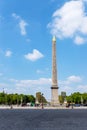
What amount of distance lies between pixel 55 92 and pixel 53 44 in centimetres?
1372

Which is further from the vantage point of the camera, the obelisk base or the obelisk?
the obelisk base

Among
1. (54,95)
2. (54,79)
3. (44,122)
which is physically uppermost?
(54,79)

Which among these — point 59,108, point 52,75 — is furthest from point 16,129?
point 59,108

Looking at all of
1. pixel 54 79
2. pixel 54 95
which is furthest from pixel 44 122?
pixel 54 95

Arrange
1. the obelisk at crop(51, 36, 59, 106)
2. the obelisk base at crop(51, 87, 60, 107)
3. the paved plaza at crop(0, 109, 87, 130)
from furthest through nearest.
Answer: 1. the obelisk base at crop(51, 87, 60, 107)
2. the obelisk at crop(51, 36, 59, 106)
3. the paved plaza at crop(0, 109, 87, 130)

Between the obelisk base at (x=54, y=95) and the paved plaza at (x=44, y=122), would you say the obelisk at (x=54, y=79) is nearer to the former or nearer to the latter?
the obelisk base at (x=54, y=95)

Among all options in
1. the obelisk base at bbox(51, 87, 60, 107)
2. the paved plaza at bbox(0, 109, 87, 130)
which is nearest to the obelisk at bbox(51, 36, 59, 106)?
the obelisk base at bbox(51, 87, 60, 107)

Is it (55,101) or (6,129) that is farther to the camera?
(55,101)

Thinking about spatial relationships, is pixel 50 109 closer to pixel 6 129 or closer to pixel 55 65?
pixel 55 65

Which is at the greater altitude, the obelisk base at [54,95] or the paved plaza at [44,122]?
the obelisk base at [54,95]

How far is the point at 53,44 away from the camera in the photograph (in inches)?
4242

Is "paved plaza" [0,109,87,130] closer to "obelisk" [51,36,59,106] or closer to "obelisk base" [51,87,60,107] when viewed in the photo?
"obelisk" [51,36,59,106]

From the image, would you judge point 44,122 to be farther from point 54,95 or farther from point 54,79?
point 54,95

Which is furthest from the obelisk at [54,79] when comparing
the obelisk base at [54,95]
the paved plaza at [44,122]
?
the paved plaza at [44,122]
